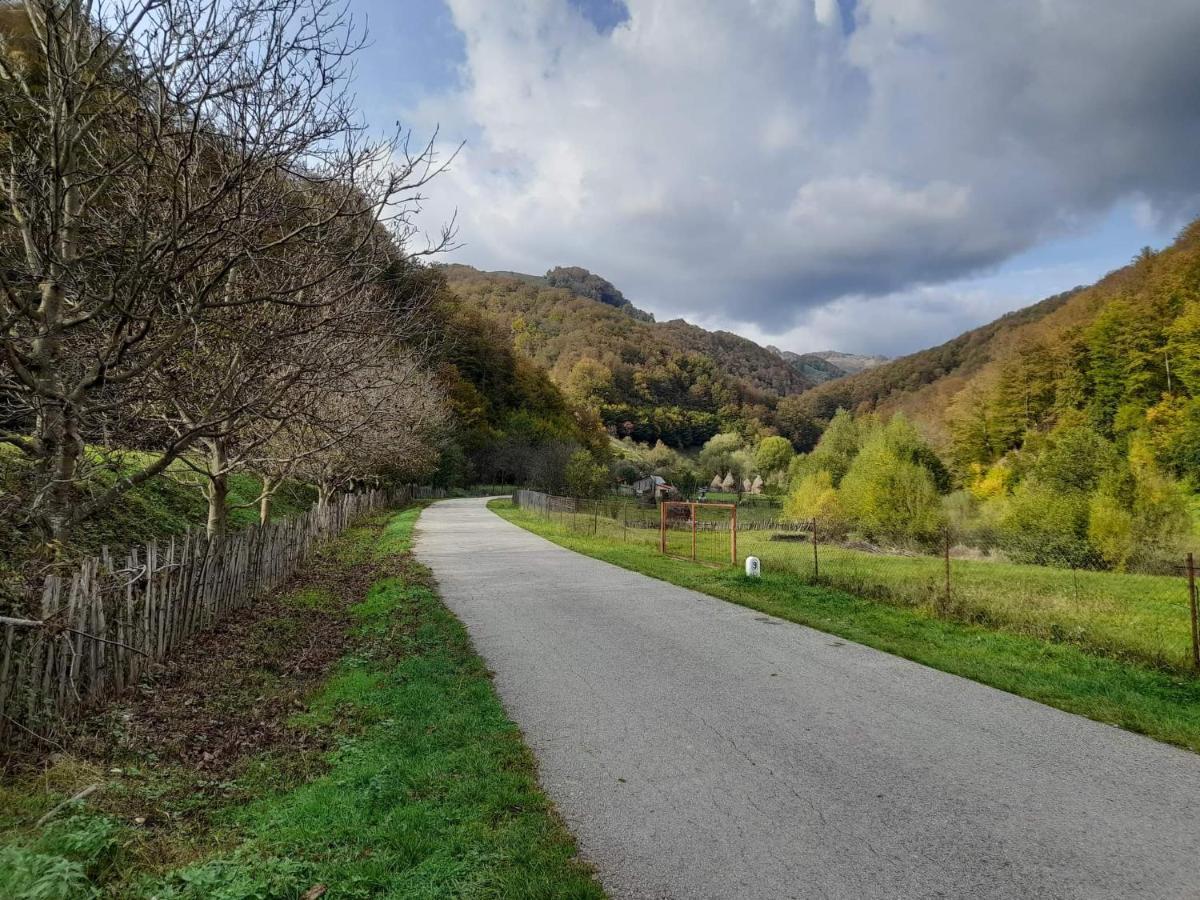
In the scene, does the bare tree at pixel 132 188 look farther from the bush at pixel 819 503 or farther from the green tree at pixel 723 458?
the green tree at pixel 723 458

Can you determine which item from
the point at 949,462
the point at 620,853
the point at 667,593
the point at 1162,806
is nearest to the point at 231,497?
the point at 667,593

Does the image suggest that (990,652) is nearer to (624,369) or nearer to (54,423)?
(54,423)

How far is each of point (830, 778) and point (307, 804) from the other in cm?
350

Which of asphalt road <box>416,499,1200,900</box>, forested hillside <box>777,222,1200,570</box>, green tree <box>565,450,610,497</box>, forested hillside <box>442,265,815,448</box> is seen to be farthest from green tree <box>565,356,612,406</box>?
asphalt road <box>416,499,1200,900</box>

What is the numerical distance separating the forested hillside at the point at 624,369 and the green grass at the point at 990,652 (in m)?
112

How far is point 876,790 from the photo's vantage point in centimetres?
422

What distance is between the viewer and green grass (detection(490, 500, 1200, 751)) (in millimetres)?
5891

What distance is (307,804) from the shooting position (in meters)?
4.00

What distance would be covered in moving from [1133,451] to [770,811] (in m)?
51.2

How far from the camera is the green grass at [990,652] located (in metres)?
5.89

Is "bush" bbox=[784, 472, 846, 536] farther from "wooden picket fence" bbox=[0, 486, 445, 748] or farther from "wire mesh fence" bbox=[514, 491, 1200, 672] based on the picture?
"wooden picket fence" bbox=[0, 486, 445, 748]

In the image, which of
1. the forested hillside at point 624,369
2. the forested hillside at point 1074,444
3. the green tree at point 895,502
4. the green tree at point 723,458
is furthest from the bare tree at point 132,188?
the forested hillside at point 624,369

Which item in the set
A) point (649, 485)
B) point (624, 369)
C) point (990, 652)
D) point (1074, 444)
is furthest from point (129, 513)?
point (624, 369)

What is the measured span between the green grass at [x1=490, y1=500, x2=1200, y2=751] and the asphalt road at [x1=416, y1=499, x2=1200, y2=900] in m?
0.40
